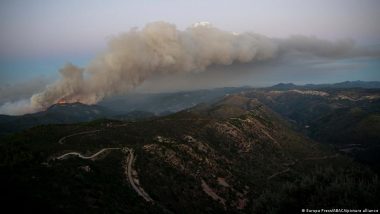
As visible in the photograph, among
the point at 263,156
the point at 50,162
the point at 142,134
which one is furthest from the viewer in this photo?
the point at 263,156

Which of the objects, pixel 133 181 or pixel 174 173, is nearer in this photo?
pixel 133 181

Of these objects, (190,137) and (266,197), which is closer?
(266,197)

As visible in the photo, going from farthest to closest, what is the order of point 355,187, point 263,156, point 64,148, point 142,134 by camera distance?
point 263,156, point 142,134, point 64,148, point 355,187

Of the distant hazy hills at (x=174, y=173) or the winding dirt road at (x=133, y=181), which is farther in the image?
the winding dirt road at (x=133, y=181)

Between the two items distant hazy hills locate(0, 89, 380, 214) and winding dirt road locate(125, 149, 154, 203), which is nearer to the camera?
distant hazy hills locate(0, 89, 380, 214)

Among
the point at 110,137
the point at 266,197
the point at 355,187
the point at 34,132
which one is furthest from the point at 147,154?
the point at 355,187

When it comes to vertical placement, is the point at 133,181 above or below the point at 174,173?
above

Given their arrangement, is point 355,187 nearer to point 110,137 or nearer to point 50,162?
point 50,162

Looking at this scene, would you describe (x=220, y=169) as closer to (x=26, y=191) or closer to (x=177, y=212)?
(x=177, y=212)

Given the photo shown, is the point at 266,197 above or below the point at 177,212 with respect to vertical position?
above

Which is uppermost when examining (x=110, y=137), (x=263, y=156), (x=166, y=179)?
(x=110, y=137)
